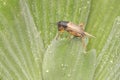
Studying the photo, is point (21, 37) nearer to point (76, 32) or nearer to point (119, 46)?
point (76, 32)

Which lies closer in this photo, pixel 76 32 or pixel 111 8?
pixel 76 32

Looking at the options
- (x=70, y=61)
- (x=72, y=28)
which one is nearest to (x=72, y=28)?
(x=72, y=28)

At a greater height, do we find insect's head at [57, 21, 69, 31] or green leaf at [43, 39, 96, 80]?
insect's head at [57, 21, 69, 31]

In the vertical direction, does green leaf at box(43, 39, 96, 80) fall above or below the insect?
below

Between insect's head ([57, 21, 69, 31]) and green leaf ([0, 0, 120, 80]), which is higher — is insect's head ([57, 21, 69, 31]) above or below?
above

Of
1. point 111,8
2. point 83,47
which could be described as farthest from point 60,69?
point 111,8

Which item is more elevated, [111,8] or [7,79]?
[111,8]

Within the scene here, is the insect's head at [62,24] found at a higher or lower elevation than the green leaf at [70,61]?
higher

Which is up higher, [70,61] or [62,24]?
[62,24]

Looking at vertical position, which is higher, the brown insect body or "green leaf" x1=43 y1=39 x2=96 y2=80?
the brown insect body

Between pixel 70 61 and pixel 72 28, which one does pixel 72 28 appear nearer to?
pixel 72 28

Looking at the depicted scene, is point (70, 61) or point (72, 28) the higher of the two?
point (72, 28)
